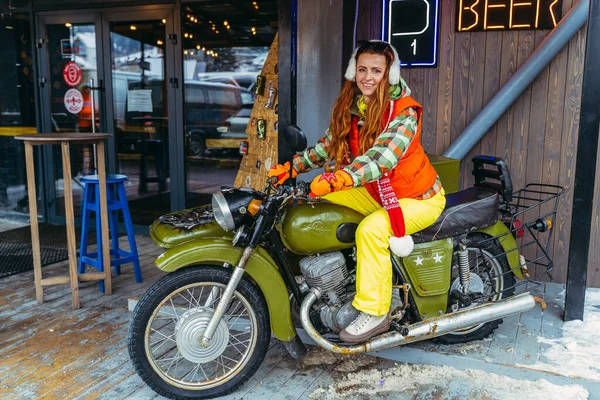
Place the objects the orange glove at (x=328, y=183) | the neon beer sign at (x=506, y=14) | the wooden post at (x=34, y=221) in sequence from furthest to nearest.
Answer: the neon beer sign at (x=506, y=14) < the wooden post at (x=34, y=221) < the orange glove at (x=328, y=183)

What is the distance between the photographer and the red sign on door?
21.7ft

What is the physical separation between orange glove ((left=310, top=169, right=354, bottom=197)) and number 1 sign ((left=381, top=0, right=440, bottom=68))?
8.36 ft

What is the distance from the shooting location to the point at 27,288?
467 centimetres

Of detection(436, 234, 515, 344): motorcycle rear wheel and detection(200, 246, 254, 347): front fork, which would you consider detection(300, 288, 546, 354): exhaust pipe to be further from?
detection(200, 246, 254, 347): front fork

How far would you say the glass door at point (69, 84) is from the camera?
6.49 meters

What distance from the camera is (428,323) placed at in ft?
10.3

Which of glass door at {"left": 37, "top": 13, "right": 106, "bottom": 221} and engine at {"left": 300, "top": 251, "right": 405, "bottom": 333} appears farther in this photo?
glass door at {"left": 37, "top": 13, "right": 106, "bottom": 221}

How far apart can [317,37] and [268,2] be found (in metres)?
1.61

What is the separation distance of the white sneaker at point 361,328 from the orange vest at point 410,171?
64cm

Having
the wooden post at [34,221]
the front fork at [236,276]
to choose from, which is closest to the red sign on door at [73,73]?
the wooden post at [34,221]

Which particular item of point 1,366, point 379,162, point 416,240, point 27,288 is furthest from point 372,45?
point 27,288

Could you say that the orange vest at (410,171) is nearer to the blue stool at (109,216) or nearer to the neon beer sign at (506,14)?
the neon beer sign at (506,14)

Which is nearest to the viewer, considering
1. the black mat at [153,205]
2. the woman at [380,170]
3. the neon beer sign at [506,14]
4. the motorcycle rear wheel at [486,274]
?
the woman at [380,170]

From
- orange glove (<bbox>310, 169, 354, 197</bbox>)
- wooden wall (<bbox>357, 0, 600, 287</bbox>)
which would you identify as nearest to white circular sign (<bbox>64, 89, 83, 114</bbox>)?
wooden wall (<bbox>357, 0, 600, 287</bbox>)
